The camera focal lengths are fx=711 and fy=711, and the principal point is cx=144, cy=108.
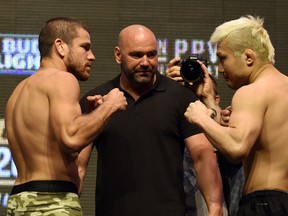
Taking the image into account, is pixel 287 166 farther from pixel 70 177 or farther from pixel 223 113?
pixel 70 177

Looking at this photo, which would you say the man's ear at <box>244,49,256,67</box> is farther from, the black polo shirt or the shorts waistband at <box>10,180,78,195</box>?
the shorts waistband at <box>10,180,78,195</box>

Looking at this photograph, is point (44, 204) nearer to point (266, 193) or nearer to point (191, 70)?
point (266, 193)

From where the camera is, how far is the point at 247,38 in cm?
269

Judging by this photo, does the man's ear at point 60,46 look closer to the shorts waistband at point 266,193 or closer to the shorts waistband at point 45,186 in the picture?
the shorts waistband at point 45,186

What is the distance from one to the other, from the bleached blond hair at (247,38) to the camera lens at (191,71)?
509mm

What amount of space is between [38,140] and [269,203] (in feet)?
2.84

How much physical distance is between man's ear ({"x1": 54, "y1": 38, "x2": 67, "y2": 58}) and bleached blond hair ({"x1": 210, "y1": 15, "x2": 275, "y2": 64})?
2.03ft

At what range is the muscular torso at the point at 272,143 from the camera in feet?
8.30

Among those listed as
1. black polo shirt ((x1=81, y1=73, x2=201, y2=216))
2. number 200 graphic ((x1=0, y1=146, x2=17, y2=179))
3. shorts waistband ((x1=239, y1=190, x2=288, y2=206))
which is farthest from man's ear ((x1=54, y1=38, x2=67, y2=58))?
number 200 graphic ((x1=0, y1=146, x2=17, y2=179))

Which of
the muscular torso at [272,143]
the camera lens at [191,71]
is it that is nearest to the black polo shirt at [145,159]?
the camera lens at [191,71]

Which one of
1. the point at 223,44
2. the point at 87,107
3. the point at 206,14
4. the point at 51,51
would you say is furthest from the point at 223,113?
the point at 206,14

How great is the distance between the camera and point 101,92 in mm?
3148

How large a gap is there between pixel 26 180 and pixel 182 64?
0.98 meters

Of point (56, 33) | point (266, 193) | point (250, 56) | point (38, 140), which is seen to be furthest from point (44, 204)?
point (250, 56)
